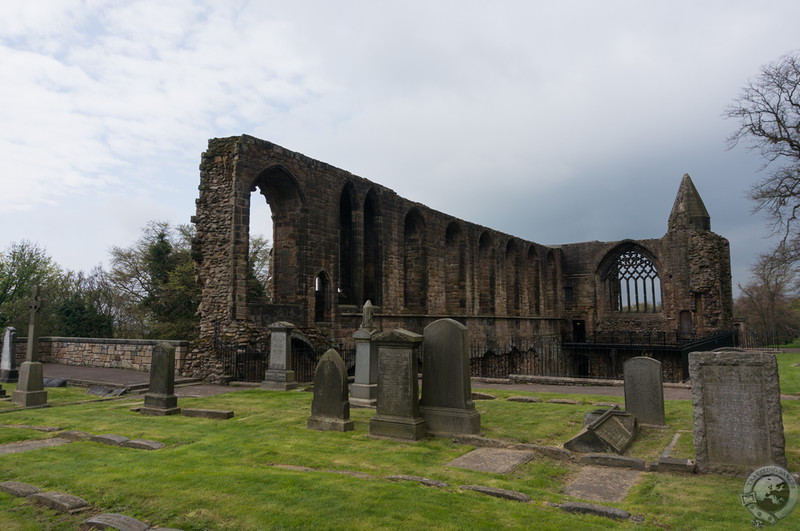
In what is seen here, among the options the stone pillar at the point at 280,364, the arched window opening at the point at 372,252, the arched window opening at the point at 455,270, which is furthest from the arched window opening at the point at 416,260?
the stone pillar at the point at 280,364

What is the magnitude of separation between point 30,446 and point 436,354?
5307 mm

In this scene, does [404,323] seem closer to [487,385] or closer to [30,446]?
[487,385]

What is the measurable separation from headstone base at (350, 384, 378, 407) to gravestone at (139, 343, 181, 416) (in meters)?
3.20

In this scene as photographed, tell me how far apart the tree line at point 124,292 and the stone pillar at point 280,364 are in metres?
15.4

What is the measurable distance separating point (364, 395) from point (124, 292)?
89.9 ft

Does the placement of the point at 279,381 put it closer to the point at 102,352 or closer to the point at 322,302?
the point at 322,302

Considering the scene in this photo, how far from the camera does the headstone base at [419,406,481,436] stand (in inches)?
277

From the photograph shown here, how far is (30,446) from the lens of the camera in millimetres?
6703

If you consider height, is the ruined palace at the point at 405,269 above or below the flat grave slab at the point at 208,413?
above

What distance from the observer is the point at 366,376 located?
34.8 feet

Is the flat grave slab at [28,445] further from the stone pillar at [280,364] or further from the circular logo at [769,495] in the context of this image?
the circular logo at [769,495]

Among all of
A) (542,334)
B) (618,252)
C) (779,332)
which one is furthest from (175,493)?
(779,332)

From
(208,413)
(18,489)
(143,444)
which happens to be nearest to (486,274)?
(208,413)

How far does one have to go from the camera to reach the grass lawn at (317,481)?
4.03 m
